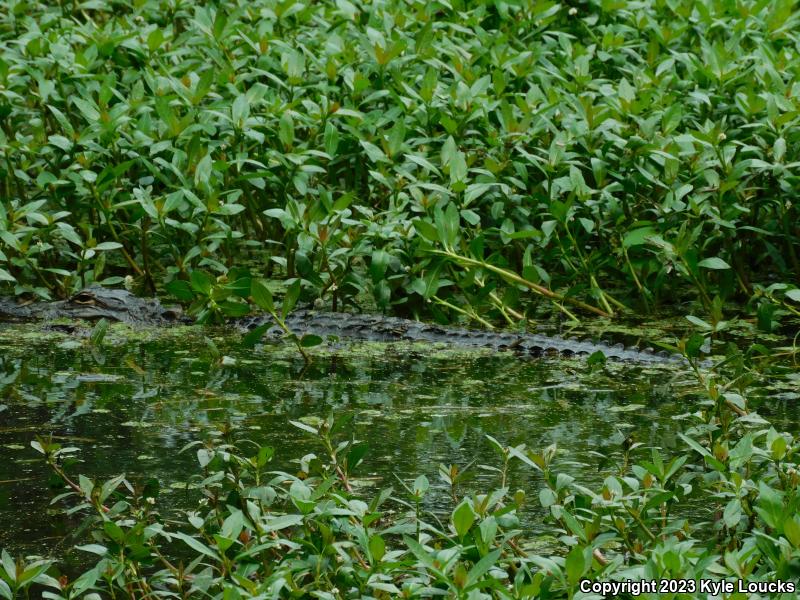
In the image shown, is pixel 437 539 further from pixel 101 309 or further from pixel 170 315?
pixel 101 309

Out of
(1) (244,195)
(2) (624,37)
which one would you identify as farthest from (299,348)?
(2) (624,37)

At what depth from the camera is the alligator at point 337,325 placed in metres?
4.29

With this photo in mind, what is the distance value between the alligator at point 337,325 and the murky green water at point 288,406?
0.07 m

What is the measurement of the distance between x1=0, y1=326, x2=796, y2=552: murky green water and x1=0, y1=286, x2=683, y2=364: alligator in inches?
2.6

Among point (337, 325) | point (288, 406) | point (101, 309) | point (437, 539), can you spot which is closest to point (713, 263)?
point (337, 325)

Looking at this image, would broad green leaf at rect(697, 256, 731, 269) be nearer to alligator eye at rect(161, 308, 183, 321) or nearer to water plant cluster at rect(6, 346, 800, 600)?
water plant cluster at rect(6, 346, 800, 600)

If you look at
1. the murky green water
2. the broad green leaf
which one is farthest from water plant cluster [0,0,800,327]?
the murky green water

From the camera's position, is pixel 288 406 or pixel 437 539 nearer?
pixel 437 539

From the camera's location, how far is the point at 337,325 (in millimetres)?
4539

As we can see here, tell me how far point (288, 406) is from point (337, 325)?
82cm

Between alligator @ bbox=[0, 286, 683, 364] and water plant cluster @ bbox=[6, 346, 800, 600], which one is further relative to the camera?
alligator @ bbox=[0, 286, 683, 364]

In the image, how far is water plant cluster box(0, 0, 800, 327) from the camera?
4637mm

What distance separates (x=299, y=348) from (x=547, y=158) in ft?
4.33

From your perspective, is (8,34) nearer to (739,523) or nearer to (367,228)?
(367,228)
